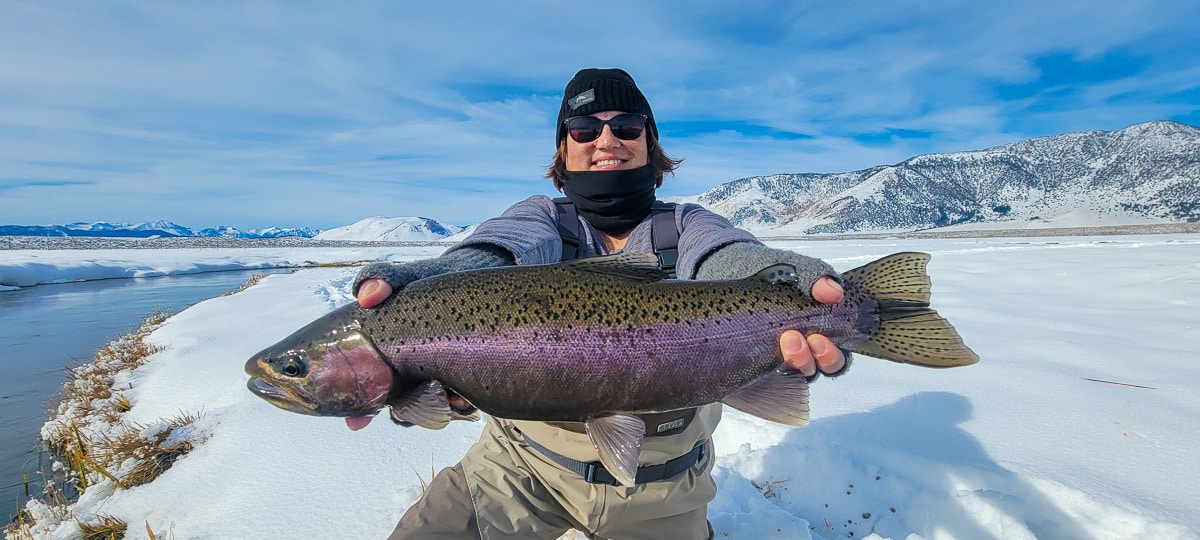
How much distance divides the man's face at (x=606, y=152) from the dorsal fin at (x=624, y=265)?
1.31 meters

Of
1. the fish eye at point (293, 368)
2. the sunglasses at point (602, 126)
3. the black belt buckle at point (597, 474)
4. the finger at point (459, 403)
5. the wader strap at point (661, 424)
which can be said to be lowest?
the black belt buckle at point (597, 474)

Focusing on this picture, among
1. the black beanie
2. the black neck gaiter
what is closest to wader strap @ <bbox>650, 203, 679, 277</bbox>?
the black neck gaiter

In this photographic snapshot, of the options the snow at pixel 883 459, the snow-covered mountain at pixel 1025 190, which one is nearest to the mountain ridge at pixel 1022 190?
the snow-covered mountain at pixel 1025 190

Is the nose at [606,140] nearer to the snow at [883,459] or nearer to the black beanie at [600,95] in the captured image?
the black beanie at [600,95]

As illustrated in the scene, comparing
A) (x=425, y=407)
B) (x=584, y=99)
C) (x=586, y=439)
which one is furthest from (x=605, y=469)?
(x=584, y=99)

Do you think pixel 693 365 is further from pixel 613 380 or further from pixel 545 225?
pixel 545 225

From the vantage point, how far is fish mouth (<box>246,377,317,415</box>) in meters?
2.03

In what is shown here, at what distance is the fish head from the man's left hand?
1.61 m

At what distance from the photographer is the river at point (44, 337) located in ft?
18.4

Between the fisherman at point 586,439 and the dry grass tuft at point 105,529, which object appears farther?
the dry grass tuft at point 105,529

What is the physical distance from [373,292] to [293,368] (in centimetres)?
44

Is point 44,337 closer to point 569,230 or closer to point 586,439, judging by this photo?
point 569,230

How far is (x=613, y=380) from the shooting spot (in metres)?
2.02

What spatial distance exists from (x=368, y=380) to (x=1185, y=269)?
1547 centimetres
